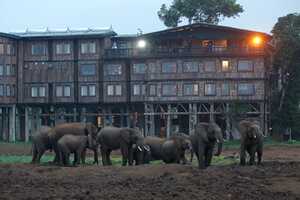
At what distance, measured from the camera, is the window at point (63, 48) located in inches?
2594

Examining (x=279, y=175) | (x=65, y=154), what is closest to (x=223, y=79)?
(x=65, y=154)

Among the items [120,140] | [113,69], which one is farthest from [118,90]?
[120,140]

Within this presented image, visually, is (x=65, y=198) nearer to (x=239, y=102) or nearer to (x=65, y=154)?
(x=65, y=154)

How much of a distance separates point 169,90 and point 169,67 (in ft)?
7.59

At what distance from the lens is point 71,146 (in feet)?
83.5

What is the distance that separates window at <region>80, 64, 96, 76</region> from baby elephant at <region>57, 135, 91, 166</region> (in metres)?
39.6

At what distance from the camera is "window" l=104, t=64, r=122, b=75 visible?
64438 mm

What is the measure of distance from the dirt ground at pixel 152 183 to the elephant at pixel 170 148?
320 cm

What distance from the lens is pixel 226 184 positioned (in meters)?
17.2

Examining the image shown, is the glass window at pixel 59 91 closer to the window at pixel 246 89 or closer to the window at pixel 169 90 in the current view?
the window at pixel 169 90

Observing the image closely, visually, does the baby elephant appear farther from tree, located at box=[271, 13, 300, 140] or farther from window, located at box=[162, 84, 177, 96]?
tree, located at box=[271, 13, 300, 140]

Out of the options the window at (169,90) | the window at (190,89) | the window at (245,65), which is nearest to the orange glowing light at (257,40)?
the window at (245,65)

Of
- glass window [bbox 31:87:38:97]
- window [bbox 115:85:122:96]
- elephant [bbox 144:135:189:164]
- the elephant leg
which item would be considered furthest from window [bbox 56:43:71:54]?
the elephant leg

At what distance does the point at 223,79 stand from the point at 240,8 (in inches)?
692
